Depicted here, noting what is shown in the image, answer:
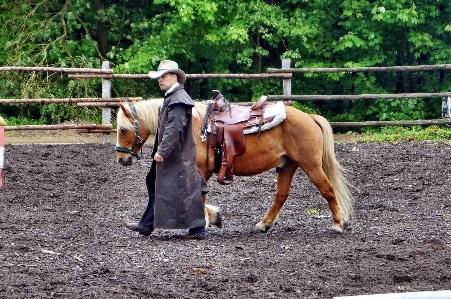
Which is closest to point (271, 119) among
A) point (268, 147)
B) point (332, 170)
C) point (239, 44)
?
point (268, 147)

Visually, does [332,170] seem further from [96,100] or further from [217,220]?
[96,100]

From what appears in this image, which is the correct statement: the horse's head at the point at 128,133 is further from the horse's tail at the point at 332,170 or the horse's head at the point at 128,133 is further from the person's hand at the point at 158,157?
the horse's tail at the point at 332,170

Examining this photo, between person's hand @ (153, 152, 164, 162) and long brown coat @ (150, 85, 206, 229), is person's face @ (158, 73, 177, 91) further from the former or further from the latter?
person's hand @ (153, 152, 164, 162)

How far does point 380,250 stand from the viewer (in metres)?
7.29

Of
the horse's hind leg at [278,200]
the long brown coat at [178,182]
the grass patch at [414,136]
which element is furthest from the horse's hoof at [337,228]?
the grass patch at [414,136]

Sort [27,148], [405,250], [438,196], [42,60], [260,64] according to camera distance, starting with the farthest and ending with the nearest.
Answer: [260,64]
[42,60]
[27,148]
[438,196]
[405,250]

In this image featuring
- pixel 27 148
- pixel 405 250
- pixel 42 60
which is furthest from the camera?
pixel 42 60

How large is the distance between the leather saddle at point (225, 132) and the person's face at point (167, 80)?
22.3 inches

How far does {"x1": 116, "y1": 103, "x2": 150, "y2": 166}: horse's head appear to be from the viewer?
8.30 m

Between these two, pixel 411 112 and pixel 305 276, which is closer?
pixel 305 276

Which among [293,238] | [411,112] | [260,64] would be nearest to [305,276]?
[293,238]

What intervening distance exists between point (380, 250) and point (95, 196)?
15.6ft

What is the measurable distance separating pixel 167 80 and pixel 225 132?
813mm

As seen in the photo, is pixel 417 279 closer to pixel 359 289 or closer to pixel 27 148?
pixel 359 289
